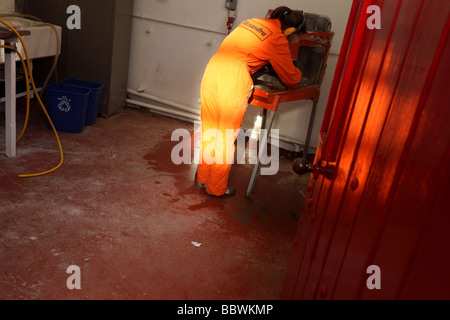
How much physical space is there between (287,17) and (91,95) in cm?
231


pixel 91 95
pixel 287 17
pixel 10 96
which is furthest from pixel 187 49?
pixel 10 96

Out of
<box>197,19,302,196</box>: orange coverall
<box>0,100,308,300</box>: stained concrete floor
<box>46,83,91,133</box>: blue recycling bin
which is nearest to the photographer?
→ <box>0,100,308,300</box>: stained concrete floor

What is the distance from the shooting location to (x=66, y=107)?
4199 mm

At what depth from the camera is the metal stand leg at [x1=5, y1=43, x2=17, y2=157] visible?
3244 millimetres

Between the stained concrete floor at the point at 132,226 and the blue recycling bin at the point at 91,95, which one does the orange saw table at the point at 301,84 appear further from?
the blue recycling bin at the point at 91,95

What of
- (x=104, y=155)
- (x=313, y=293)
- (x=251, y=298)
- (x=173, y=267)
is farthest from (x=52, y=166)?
(x=313, y=293)

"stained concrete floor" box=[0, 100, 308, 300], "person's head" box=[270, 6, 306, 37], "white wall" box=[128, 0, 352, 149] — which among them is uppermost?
"person's head" box=[270, 6, 306, 37]

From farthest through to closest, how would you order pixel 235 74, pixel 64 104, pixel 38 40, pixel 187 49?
pixel 187 49, pixel 64 104, pixel 38 40, pixel 235 74

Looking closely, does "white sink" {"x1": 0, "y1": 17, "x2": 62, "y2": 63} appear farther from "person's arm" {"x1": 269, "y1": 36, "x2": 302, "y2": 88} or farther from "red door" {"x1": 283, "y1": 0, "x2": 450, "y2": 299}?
"red door" {"x1": 283, "y1": 0, "x2": 450, "y2": 299}

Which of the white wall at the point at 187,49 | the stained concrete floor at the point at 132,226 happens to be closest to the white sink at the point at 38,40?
the stained concrete floor at the point at 132,226

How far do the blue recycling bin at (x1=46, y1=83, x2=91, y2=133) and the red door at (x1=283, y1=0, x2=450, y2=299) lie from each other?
342 cm

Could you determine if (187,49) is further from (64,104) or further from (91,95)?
(64,104)

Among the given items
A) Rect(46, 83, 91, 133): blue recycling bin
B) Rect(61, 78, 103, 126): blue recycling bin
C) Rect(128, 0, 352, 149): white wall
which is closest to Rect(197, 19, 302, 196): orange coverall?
Rect(128, 0, 352, 149): white wall

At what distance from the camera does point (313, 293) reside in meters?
1.21
